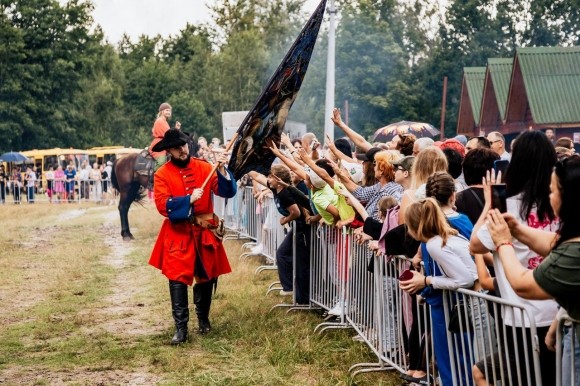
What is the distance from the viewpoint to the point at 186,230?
884 cm

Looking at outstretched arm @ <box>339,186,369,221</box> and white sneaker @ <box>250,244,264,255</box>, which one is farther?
white sneaker @ <box>250,244,264,255</box>

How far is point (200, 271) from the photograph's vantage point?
8891 millimetres

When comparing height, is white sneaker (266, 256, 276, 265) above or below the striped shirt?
below

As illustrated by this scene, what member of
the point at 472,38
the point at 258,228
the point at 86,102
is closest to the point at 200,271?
the point at 258,228

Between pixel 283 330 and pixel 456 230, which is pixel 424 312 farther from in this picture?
pixel 283 330

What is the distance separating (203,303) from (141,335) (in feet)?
2.16

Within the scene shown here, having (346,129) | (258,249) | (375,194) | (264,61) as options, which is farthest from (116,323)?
(264,61)

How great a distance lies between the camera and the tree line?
61.9 m

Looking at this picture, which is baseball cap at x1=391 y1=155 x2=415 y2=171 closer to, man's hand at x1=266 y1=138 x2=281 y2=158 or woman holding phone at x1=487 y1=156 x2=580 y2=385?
man's hand at x1=266 y1=138 x2=281 y2=158

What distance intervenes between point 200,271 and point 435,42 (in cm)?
6580

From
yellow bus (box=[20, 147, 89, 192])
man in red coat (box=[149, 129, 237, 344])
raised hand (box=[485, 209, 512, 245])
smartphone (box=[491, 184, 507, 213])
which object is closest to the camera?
raised hand (box=[485, 209, 512, 245])

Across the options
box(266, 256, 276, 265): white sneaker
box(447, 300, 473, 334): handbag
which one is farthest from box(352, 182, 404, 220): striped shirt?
box(266, 256, 276, 265): white sneaker

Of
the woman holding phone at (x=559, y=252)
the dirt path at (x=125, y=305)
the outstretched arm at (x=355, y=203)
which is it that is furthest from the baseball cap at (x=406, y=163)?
the dirt path at (x=125, y=305)

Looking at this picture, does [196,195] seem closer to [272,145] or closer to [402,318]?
[272,145]
